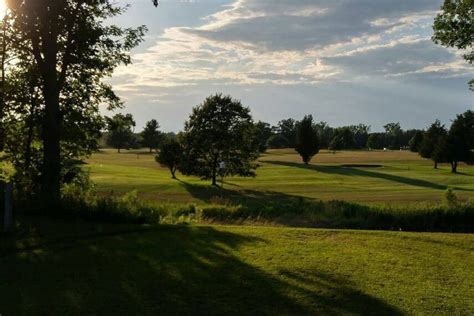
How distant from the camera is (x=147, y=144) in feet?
453

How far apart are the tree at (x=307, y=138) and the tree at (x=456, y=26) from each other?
65.1 metres

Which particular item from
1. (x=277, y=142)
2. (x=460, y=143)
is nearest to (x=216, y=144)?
(x=460, y=143)

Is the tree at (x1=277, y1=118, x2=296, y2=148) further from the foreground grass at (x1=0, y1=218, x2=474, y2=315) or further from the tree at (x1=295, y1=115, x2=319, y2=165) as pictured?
the foreground grass at (x1=0, y1=218, x2=474, y2=315)

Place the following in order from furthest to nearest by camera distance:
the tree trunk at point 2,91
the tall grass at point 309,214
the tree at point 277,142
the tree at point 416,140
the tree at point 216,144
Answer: the tree at point 277,142
the tree at point 416,140
the tree at point 216,144
the tree trunk at point 2,91
the tall grass at point 309,214

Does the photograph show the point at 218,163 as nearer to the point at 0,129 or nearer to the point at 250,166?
the point at 250,166

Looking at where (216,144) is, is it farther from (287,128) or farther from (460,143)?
(287,128)

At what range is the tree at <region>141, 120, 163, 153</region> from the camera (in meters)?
134

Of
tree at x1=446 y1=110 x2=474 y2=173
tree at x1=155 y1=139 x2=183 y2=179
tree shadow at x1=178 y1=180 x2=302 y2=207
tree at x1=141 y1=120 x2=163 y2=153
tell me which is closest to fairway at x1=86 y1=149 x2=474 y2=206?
tree shadow at x1=178 y1=180 x2=302 y2=207

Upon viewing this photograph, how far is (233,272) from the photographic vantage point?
24.7 feet

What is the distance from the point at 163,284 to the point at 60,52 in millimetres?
13760

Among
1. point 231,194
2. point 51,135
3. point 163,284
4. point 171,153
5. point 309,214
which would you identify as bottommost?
point 231,194

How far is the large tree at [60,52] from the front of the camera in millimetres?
14062

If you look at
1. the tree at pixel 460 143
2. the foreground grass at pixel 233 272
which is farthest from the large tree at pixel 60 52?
the tree at pixel 460 143

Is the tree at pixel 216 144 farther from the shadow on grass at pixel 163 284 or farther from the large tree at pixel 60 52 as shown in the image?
the shadow on grass at pixel 163 284
